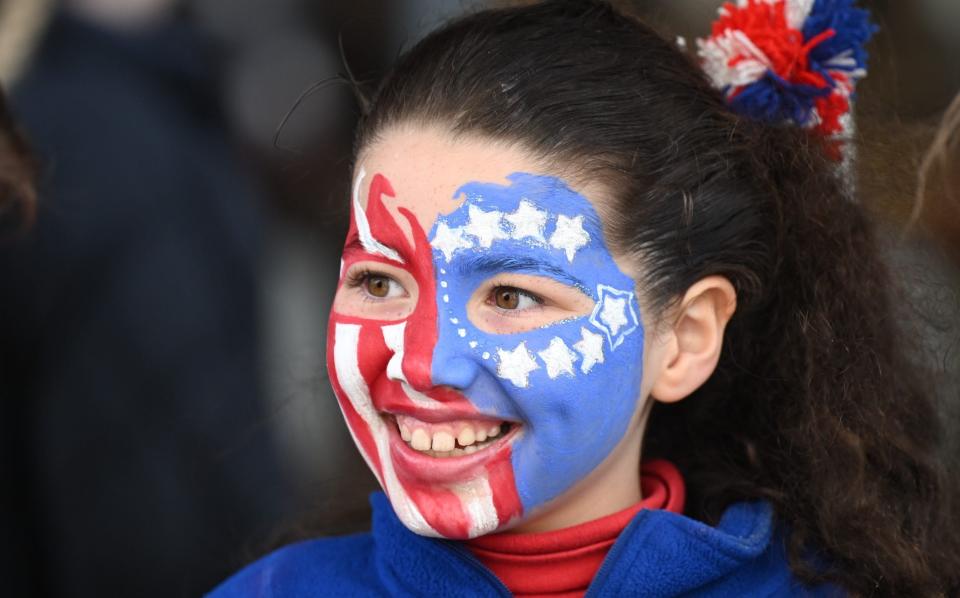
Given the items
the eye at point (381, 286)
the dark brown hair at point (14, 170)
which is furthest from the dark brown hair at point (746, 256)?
the dark brown hair at point (14, 170)

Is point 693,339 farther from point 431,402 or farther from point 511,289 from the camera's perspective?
point 431,402

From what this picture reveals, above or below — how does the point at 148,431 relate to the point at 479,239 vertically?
below

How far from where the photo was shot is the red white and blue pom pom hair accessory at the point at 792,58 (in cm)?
224

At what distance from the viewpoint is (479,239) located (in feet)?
6.40

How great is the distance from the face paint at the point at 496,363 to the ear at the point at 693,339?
104 mm

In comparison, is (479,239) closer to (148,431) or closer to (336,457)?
(148,431)

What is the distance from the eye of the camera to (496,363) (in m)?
1.93

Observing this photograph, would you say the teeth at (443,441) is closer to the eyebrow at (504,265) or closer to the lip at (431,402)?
the lip at (431,402)

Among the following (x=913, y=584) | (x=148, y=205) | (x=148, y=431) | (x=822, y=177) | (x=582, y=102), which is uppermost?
(x=582, y=102)

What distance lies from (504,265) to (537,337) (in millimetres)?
110

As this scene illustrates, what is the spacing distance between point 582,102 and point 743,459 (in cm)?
71

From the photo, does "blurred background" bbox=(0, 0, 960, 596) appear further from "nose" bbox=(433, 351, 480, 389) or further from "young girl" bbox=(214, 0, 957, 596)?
"nose" bbox=(433, 351, 480, 389)

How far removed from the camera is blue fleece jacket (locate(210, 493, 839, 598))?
6.69 ft

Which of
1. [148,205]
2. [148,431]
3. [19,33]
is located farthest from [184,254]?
[19,33]
